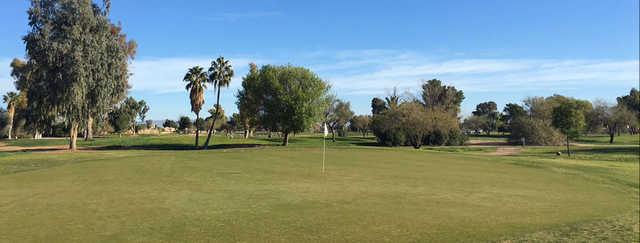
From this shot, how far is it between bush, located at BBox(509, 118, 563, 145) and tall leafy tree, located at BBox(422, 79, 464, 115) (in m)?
15.6

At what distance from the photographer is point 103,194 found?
13922mm

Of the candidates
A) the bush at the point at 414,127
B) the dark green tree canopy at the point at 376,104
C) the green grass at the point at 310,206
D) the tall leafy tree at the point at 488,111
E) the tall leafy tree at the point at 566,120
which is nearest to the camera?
the green grass at the point at 310,206

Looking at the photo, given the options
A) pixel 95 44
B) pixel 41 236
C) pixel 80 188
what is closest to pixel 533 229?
pixel 41 236

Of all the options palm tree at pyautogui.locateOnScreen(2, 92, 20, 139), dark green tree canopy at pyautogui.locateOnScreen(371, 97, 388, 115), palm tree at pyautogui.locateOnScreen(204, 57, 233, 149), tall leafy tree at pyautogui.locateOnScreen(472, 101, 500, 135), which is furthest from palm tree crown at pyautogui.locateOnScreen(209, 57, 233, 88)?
tall leafy tree at pyautogui.locateOnScreen(472, 101, 500, 135)

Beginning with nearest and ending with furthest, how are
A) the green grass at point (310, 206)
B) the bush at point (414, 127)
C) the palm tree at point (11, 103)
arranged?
the green grass at point (310, 206), the bush at point (414, 127), the palm tree at point (11, 103)

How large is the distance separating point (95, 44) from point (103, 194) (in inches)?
1331

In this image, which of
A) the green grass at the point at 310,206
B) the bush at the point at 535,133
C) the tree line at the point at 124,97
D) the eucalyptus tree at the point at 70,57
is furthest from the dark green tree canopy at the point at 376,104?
the green grass at the point at 310,206

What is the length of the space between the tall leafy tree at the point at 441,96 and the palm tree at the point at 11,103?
88.6 m

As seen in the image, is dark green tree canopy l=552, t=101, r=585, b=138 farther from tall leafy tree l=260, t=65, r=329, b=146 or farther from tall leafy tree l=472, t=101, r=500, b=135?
tall leafy tree l=472, t=101, r=500, b=135

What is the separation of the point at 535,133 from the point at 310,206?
76.5 meters

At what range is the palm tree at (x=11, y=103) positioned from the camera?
86.8m

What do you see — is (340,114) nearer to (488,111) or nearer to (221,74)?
(221,74)

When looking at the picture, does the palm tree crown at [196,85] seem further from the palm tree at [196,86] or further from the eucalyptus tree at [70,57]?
the eucalyptus tree at [70,57]

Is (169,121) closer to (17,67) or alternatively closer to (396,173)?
(17,67)
